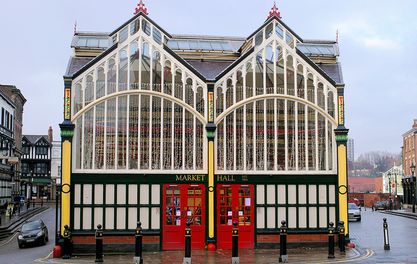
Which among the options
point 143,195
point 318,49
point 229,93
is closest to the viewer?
point 143,195

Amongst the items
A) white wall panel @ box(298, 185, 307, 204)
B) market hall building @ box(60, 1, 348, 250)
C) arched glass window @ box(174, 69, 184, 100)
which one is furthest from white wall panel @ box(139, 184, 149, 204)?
white wall panel @ box(298, 185, 307, 204)

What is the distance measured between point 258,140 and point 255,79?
272 centimetres

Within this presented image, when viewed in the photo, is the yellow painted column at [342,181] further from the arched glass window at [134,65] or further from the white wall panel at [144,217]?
the arched glass window at [134,65]

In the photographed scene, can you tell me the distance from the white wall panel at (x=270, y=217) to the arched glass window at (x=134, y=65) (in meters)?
7.89

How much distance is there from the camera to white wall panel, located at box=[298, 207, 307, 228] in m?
24.9

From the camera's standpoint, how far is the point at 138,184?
952 inches

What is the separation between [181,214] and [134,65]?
6.82 m

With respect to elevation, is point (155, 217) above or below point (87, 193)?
below

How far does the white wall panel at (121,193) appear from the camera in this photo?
945 inches

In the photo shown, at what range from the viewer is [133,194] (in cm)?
2412

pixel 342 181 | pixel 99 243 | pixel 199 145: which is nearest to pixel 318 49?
pixel 342 181

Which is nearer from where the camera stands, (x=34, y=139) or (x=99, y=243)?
(x=99, y=243)

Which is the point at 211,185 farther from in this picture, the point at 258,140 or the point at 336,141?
the point at 336,141

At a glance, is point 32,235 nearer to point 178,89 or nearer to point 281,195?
point 178,89
